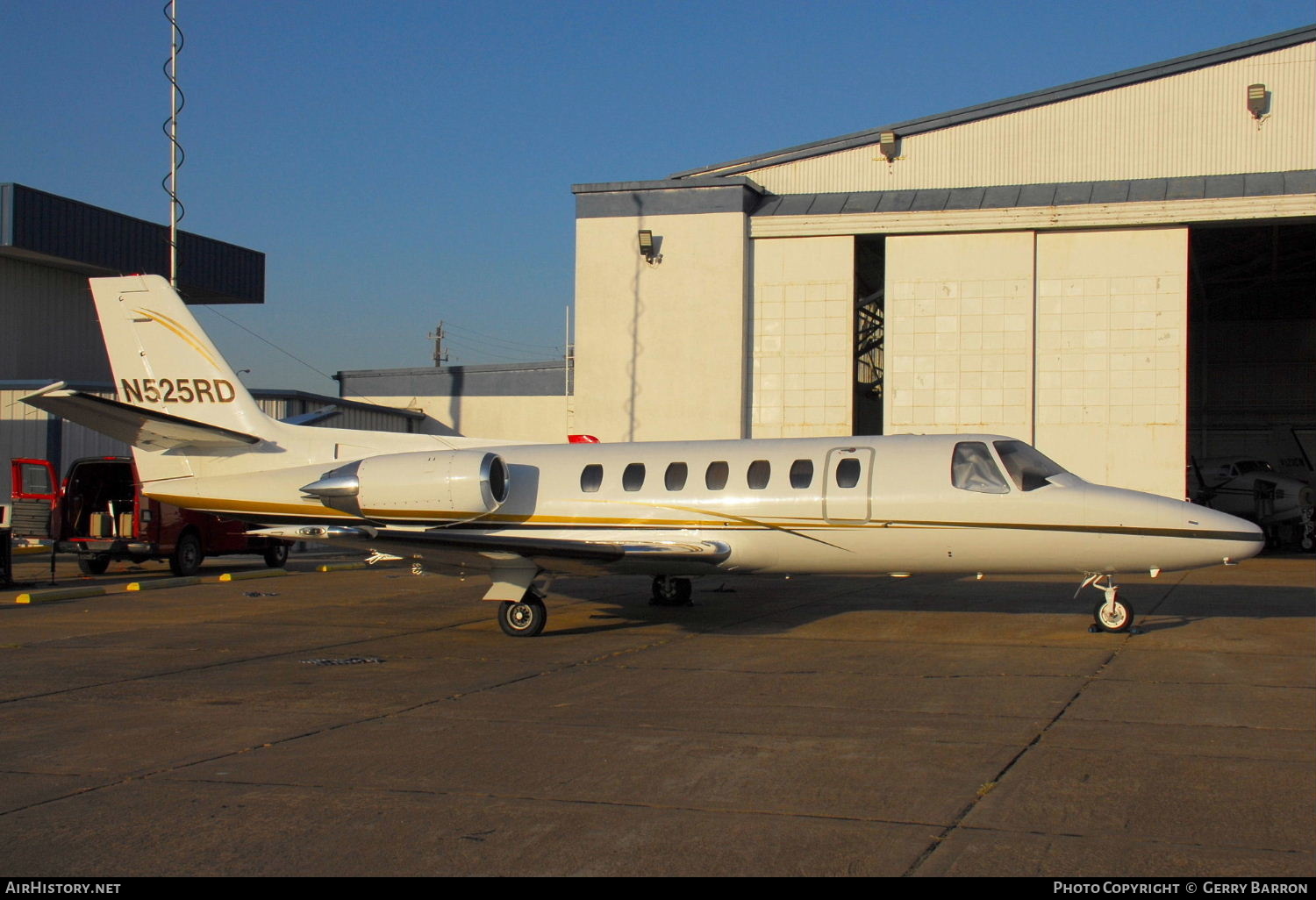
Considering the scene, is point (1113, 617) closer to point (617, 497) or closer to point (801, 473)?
point (801, 473)

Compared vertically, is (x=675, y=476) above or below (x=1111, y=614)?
above

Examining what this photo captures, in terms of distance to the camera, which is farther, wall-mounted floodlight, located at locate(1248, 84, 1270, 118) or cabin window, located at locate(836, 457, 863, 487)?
wall-mounted floodlight, located at locate(1248, 84, 1270, 118)

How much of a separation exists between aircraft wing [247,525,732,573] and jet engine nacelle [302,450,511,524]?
3.04ft

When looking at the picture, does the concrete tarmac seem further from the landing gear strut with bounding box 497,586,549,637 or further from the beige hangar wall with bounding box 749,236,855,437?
the beige hangar wall with bounding box 749,236,855,437

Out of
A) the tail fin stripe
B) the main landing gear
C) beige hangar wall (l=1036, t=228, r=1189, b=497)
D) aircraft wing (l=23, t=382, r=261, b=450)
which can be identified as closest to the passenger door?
the main landing gear

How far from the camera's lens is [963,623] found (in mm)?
14617

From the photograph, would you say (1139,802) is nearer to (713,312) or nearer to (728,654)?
(728,654)

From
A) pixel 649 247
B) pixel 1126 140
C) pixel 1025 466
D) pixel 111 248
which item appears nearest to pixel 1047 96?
pixel 1126 140

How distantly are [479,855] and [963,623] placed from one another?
33.7ft

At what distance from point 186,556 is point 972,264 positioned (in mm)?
19187

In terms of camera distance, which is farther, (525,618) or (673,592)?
(673,592)

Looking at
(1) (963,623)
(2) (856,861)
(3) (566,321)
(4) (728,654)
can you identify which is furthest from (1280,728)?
(3) (566,321)

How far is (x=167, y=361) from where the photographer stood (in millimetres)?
16797

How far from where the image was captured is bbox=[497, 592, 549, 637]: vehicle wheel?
549 inches
